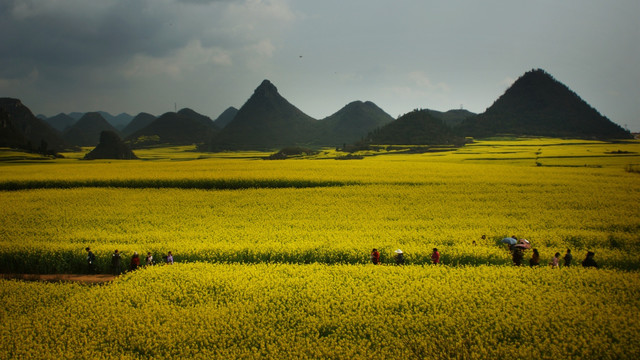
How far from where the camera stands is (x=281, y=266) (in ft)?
43.0

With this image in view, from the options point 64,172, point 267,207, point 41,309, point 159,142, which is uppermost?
point 159,142

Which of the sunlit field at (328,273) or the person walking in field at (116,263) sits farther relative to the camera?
the person walking in field at (116,263)

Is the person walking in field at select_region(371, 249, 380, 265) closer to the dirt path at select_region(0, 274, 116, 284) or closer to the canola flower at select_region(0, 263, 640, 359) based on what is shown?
the canola flower at select_region(0, 263, 640, 359)

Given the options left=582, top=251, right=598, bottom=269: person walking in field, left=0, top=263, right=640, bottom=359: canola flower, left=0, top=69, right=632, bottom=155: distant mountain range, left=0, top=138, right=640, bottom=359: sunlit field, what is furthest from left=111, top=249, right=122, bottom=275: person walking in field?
left=0, top=69, right=632, bottom=155: distant mountain range

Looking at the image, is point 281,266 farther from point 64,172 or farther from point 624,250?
point 64,172

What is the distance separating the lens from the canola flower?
8281 mm

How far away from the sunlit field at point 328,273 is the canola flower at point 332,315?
0.06 m

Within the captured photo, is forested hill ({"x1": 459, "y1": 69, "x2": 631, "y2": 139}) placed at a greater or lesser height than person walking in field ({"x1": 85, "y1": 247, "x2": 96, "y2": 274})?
greater

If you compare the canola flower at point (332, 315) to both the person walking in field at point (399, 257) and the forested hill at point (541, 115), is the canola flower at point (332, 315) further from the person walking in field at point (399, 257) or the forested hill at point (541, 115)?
the forested hill at point (541, 115)

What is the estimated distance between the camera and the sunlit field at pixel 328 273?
863 cm

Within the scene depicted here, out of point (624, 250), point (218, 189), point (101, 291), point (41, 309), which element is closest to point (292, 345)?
point (101, 291)

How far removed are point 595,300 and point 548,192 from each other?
1958 centimetres

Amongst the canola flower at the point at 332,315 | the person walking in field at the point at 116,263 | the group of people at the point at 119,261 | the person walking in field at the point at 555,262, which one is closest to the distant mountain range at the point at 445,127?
the person walking in field at the point at 555,262

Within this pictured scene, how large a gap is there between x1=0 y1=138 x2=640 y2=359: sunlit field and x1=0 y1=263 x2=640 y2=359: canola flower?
60 millimetres
